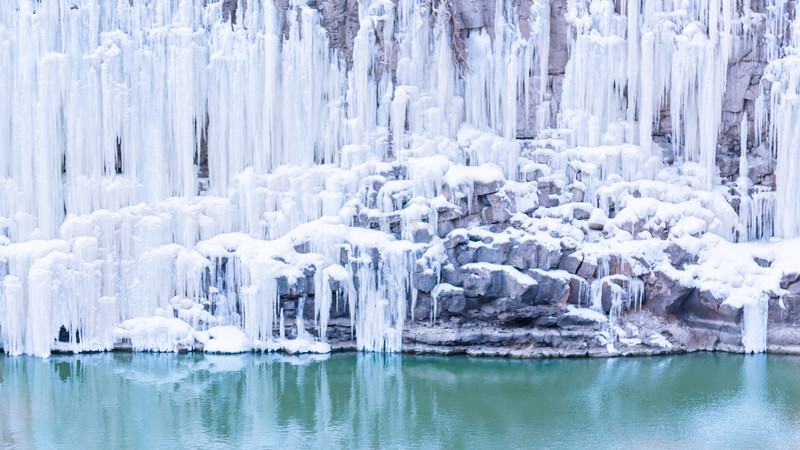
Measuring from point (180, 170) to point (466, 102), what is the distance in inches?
289

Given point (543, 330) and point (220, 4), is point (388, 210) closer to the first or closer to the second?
Answer: point (543, 330)

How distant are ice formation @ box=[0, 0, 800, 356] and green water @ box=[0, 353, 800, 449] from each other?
4.27 ft

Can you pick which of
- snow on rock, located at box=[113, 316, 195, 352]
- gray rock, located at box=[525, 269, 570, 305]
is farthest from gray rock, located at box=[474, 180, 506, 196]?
snow on rock, located at box=[113, 316, 195, 352]

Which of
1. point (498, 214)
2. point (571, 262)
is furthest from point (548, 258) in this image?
point (498, 214)

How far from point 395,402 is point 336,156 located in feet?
25.0

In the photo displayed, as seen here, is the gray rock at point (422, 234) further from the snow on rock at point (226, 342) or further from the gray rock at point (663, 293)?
the gray rock at point (663, 293)

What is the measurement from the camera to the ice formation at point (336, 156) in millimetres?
22047

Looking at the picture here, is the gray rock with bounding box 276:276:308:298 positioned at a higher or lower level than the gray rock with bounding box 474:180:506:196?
lower

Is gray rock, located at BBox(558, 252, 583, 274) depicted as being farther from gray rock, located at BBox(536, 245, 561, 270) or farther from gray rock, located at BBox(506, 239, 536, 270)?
gray rock, located at BBox(506, 239, 536, 270)

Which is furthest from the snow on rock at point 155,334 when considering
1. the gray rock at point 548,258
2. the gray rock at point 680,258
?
the gray rock at point 680,258

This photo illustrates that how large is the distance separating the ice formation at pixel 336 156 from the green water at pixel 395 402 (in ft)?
4.27

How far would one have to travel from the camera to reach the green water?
1569 cm

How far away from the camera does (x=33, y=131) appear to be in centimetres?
2219

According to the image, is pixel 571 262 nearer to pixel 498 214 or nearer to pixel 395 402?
pixel 498 214
